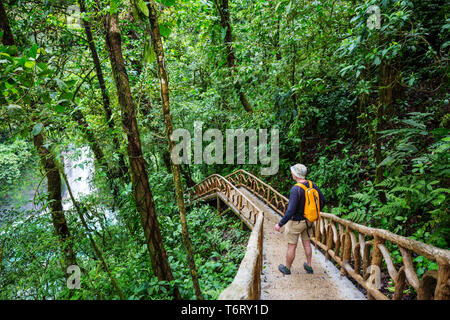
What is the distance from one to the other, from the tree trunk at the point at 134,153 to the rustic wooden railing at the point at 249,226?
1.50 m

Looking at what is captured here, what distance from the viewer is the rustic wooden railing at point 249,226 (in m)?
1.97

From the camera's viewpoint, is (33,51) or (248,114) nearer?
(33,51)

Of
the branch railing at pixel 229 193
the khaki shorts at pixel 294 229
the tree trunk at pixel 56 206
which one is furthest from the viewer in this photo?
the branch railing at pixel 229 193

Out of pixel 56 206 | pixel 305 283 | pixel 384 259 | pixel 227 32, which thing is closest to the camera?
pixel 384 259

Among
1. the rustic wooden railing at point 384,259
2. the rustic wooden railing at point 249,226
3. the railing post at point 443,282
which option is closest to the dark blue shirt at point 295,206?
the rustic wooden railing at point 249,226

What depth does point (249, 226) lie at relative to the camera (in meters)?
7.09

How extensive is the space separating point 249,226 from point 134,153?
4972 mm

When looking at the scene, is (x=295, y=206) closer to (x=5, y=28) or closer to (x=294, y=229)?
(x=294, y=229)

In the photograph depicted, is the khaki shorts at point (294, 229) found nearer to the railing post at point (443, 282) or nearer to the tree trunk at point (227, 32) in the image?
the railing post at point (443, 282)

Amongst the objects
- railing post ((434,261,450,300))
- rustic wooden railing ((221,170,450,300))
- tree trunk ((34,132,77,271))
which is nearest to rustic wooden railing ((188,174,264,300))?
rustic wooden railing ((221,170,450,300))

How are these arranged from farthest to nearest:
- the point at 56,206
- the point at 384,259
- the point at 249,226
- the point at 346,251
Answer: the point at 249,226 < the point at 56,206 < the point at 346,251 < the point at 384,259

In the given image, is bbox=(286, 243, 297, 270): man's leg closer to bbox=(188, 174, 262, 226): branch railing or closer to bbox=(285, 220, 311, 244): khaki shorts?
bbox=(285, 220, 311, 244): khaki shorts

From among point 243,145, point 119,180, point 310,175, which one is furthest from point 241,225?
point 243,145

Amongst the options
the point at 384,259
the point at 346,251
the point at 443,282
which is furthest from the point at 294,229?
the point at 443,282
